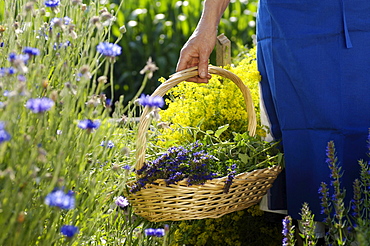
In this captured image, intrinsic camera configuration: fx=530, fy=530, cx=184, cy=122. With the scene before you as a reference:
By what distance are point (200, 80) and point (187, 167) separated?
41 centimetres

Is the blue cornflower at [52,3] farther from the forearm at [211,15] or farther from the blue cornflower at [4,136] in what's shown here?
the forearm at [211,15]

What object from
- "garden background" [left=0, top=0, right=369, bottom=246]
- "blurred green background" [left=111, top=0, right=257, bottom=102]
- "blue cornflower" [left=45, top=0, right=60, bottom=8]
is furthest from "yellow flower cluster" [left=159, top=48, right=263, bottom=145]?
"blurred green background" [left=111, top=0, right=257, bottom=102]

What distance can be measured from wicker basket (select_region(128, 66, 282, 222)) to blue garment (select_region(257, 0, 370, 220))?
Answer: 0.50ft

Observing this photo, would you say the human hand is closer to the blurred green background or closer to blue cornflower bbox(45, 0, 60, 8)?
blue cornflower bbox(45, 0, 60, 8)

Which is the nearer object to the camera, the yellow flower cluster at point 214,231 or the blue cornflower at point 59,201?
the blue cornflower at point 59,201

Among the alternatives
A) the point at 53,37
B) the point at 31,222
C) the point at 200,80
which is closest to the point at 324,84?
the point at 200,80

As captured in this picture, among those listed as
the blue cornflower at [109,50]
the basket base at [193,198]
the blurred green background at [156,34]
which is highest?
the blurred green background at [156,34]

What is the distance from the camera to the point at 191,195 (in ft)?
5.79

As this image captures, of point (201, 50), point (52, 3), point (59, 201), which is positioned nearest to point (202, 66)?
point (201, 50)

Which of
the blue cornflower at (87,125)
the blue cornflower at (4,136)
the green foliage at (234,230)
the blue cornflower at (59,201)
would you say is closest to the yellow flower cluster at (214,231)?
the green foliage at (234,230)

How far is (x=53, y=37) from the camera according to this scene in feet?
4.43

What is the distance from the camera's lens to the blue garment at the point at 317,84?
1.85m

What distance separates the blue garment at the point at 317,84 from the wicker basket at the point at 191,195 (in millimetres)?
152

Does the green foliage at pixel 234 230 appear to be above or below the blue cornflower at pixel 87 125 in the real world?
below
